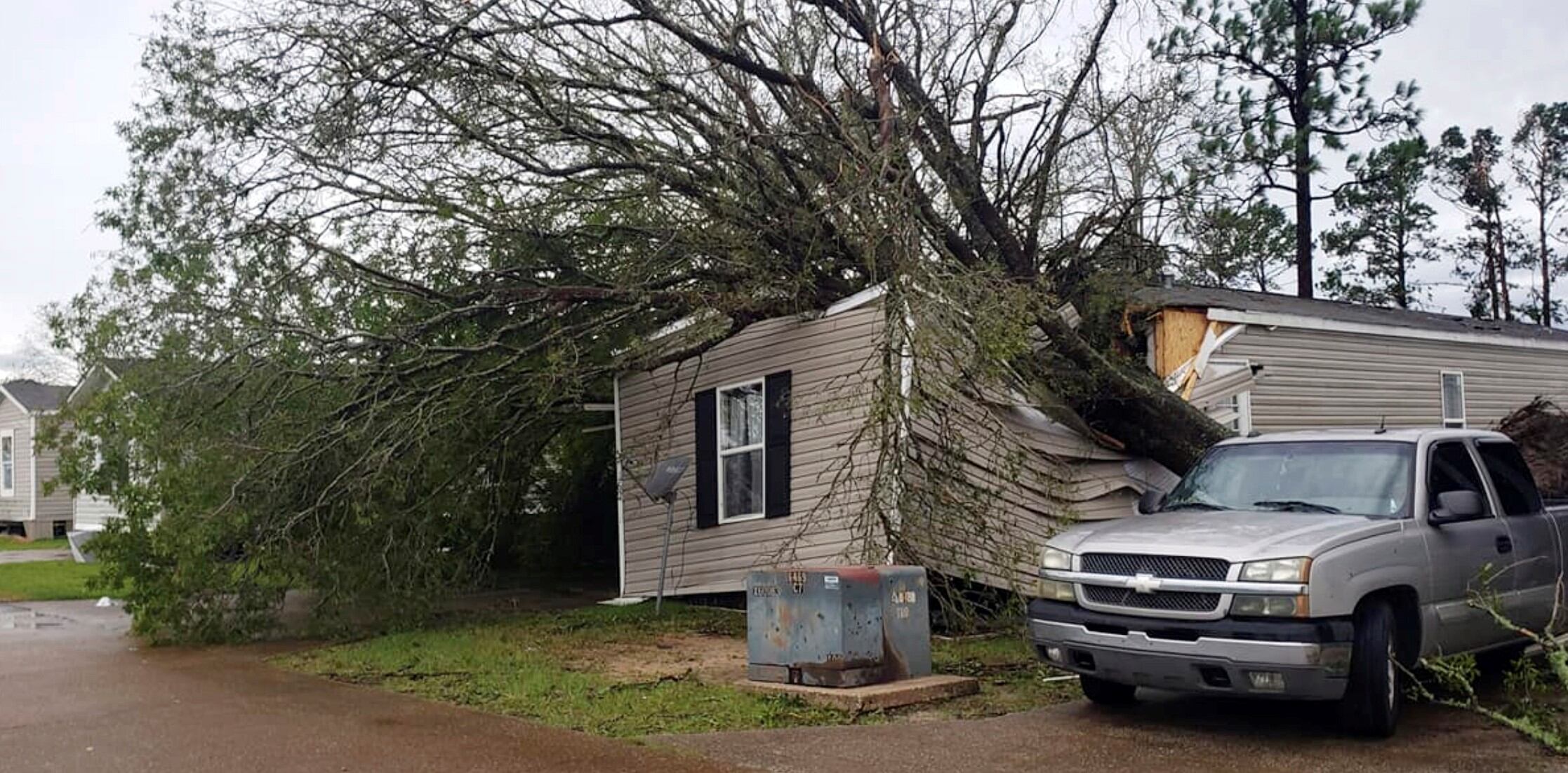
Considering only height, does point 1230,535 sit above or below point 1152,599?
above

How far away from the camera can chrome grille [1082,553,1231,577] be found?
281 inches

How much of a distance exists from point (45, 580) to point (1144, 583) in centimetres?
1831

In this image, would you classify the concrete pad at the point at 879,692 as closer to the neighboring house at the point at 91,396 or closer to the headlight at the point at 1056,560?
the headlight at the point at 1056,560

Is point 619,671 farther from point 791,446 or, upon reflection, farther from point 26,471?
point 26,471

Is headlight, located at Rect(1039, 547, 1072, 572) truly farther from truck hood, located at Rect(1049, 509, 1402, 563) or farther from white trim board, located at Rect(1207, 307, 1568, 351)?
white trim board, located at Rect(1207, 307, 1568, 351)

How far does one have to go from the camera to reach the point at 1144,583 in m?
7.32

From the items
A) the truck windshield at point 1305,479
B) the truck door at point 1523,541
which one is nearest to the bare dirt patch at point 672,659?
the truck windshield at point 1305,479

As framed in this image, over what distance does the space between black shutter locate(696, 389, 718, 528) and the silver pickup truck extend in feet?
20.1

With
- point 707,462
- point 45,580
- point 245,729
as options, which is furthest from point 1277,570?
point 45,580

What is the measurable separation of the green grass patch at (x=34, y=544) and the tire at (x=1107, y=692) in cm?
2580

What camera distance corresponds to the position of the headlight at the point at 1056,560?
25.7 ft

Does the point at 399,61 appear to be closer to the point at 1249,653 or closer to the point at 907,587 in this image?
the point at 907,587

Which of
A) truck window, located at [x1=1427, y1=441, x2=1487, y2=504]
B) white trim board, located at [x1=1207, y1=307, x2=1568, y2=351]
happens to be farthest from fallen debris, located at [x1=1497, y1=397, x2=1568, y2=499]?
truck window, located at [x1=1427, y1=441, x2=1487, y2=504]

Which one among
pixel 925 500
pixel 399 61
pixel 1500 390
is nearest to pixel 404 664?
pixel 925 500
